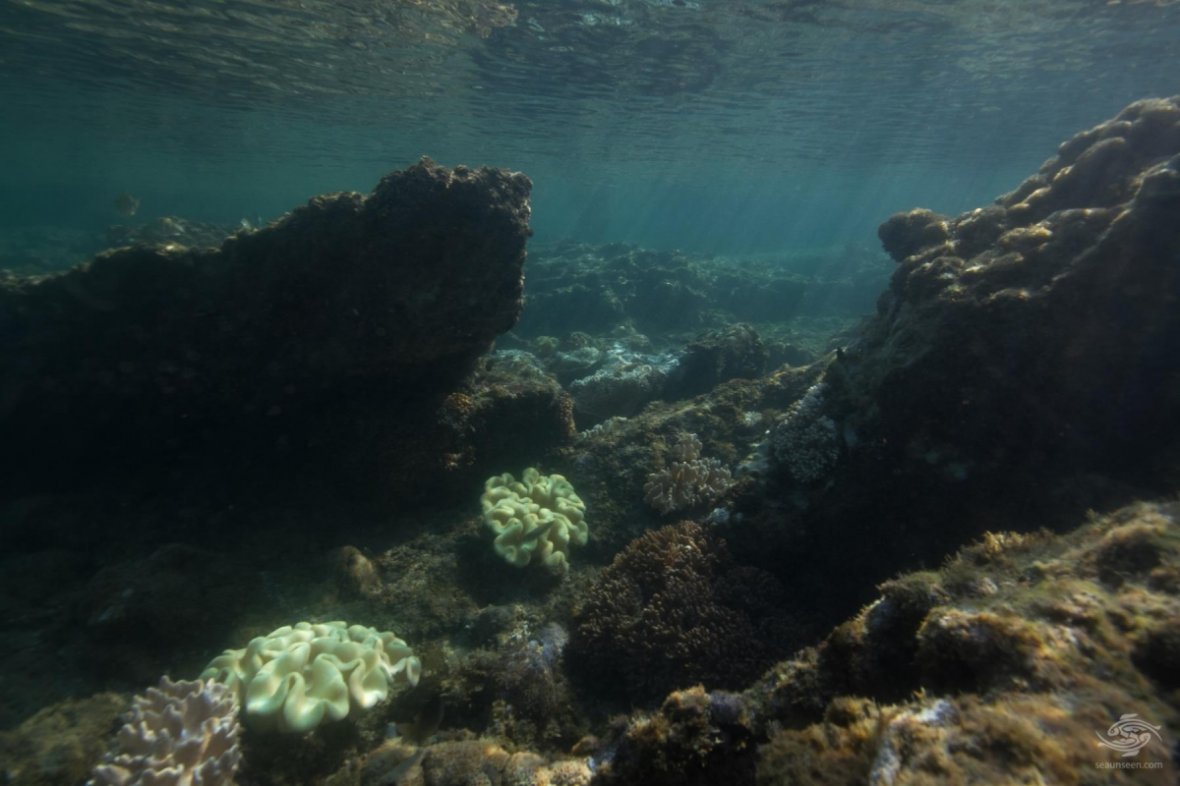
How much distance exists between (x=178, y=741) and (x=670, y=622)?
3932 millimetres

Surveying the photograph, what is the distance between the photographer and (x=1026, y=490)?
4.93m

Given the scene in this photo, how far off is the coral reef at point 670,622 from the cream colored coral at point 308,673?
1.76 meters

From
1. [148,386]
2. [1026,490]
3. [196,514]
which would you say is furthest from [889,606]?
[148,386]

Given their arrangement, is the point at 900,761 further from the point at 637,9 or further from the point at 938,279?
the point at 637,9

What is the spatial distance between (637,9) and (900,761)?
18980 millimetres

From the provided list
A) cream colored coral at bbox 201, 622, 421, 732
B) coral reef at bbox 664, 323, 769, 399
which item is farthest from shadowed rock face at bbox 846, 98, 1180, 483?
coral reef at bbox 664, 323, 769, 399

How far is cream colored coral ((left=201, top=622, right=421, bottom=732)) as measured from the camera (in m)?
4.14

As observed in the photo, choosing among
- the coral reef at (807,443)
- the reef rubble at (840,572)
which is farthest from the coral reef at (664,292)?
the coral reef at (807,443)

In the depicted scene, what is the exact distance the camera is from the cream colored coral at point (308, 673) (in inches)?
163

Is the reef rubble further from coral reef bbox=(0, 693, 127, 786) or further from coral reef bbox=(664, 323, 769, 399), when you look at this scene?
coral reef bbox=(664, 323, 769, 399)

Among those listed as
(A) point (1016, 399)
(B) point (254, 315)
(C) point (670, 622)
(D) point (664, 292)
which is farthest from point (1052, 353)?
(D) point (664, 292)

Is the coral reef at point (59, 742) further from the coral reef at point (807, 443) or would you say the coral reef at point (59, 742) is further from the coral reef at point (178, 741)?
the coral reef at point (807, 443)

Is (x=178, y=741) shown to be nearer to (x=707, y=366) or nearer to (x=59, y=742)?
(x=59, y=742)

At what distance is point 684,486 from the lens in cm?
739
